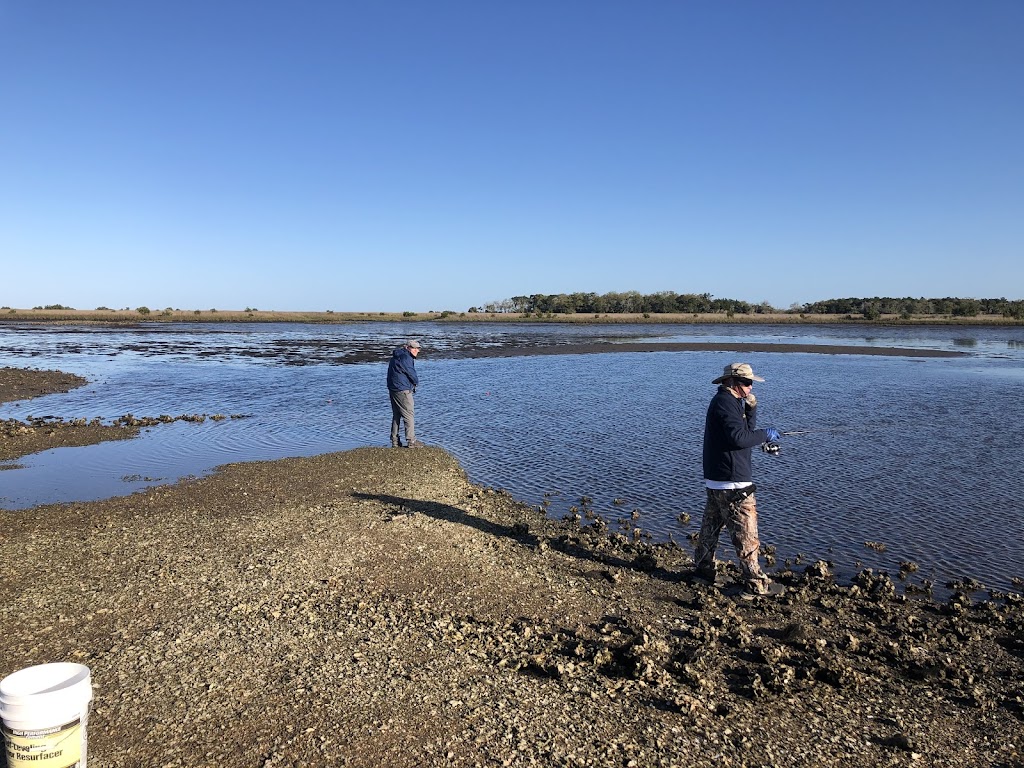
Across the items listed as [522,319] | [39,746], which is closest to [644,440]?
[39,746]

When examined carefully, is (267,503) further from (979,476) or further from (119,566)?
(979,476)

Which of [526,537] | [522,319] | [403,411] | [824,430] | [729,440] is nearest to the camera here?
[729,440]

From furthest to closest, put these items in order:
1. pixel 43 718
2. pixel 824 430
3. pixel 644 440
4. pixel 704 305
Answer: pixel 704 305
pixel 824 430
pixel 644 440
pixel 43 718

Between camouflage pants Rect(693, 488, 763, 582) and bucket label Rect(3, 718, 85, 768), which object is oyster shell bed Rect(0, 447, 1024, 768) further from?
bucket label Rect(3, 718, 85, 768)

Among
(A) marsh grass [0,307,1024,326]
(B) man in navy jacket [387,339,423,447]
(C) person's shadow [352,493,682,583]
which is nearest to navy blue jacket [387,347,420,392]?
(B) man in navy jacket [387,339,423,447]

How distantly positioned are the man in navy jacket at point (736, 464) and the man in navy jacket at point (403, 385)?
28.5 ft

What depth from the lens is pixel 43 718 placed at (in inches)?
156

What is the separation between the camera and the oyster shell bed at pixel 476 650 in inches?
198

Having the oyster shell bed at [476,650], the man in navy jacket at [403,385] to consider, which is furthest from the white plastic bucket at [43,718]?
the man in navy jacket at [403,385]

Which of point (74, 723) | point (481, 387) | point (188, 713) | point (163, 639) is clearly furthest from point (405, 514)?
point (481, 387)

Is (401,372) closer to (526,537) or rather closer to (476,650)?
(526,537)

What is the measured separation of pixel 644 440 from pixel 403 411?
6372 millimetres

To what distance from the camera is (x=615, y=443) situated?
17.4 metres

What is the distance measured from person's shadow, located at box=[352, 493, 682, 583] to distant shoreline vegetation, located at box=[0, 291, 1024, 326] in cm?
10656
